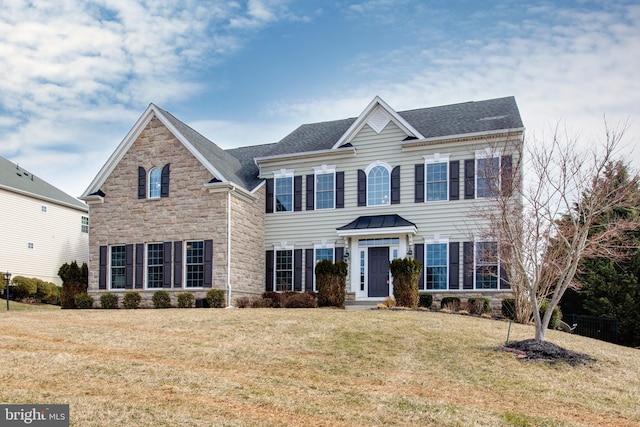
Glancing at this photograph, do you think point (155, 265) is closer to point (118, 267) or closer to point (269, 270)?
point (118, 267)

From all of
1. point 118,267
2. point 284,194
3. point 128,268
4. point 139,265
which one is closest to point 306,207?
point 284,194

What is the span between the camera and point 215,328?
15180 mm

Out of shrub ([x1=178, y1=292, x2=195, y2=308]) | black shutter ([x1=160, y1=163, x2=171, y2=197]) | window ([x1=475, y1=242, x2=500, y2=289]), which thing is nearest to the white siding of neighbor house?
black shutter ([x1=160, y1=163, x2=171, y2=197])

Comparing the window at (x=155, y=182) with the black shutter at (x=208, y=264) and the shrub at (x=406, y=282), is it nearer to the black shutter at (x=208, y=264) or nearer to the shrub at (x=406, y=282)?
the black shutter at (x=208, y=264)

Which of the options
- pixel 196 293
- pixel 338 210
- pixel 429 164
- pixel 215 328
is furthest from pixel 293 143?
pixel 215 328

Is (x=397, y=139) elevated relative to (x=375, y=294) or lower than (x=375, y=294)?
elevated

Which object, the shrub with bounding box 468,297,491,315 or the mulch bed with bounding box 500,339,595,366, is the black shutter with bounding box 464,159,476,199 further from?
the mulch bed with bounding box 500,339,595,366

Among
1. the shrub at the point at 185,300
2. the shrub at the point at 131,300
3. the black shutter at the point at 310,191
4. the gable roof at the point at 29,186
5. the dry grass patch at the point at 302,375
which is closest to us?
the dry grass patch at the point at 302,375

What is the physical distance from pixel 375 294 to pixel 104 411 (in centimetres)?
1586

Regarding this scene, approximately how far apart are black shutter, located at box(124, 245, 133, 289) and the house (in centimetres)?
4

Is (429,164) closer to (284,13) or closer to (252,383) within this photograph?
(284,13)

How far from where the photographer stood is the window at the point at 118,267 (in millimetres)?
24266

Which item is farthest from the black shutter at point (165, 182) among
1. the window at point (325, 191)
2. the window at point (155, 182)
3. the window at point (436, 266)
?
the window at point (436, 266)

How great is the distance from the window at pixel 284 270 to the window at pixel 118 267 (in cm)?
642
